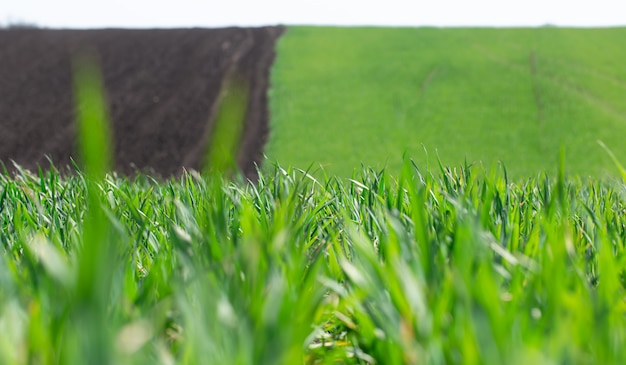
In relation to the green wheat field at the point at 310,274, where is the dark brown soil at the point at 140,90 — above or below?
below

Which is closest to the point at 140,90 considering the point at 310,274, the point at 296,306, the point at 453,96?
the point at 453,96

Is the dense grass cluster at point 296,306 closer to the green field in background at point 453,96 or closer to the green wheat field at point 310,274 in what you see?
the green wheat field at point 310,274

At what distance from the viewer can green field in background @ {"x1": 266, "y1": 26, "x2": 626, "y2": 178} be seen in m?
17.9

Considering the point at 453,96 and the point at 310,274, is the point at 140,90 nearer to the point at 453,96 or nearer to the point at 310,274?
the point at 453,96

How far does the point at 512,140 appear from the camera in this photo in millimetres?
18547

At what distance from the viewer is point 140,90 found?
2352cm

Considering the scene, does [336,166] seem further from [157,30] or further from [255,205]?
[157,30]

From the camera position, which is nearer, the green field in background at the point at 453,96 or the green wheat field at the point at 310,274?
the green wheat field at the point at 310,274

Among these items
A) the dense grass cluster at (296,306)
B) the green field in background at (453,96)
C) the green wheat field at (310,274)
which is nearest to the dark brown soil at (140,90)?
the green field in background at (453,96)

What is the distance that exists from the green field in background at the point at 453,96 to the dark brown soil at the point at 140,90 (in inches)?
55.0

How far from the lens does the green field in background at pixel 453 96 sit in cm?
1792

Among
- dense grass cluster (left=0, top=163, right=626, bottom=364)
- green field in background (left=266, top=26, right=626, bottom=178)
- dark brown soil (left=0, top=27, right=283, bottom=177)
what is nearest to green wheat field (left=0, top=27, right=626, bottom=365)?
dense grass cluster (left=0, top=163, right=626, bottom=364)

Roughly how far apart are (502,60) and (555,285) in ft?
86.9

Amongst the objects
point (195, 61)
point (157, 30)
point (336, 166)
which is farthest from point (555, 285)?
point (157, 30)
